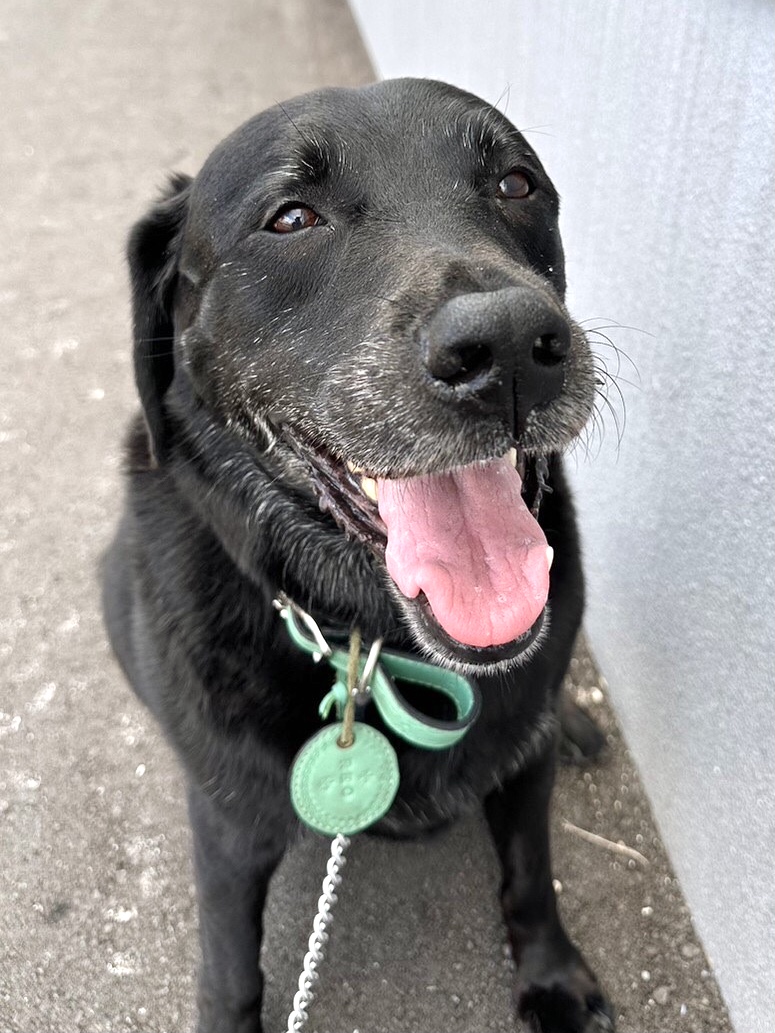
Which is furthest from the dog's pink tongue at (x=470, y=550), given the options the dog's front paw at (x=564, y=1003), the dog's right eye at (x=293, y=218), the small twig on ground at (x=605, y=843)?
the small twig on ground at (x=605, y=843)

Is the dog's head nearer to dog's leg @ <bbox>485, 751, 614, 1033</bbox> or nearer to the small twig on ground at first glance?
dog's leg @ <bbox>485, 751, 614, 1033</bbox>

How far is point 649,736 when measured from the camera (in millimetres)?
2174

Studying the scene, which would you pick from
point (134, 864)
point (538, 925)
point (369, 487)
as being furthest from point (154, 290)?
point (538, 925)

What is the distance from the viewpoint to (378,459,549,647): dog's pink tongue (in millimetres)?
1339

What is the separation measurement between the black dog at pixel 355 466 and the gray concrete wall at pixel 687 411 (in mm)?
298

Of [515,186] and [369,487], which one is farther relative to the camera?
[515,186]

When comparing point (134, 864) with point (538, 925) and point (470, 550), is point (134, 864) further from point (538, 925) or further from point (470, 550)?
point (470, 550)

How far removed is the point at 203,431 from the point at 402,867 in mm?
1135

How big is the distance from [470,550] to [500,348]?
14.7 inches

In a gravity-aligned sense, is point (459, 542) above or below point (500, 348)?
below

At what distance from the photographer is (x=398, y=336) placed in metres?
1.28

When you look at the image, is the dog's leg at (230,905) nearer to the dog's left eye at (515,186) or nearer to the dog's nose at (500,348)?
the dog's nose at (500,348)

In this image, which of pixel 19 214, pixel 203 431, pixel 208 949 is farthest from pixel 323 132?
pixel 19 214

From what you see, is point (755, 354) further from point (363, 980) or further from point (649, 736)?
point (363, 980)
